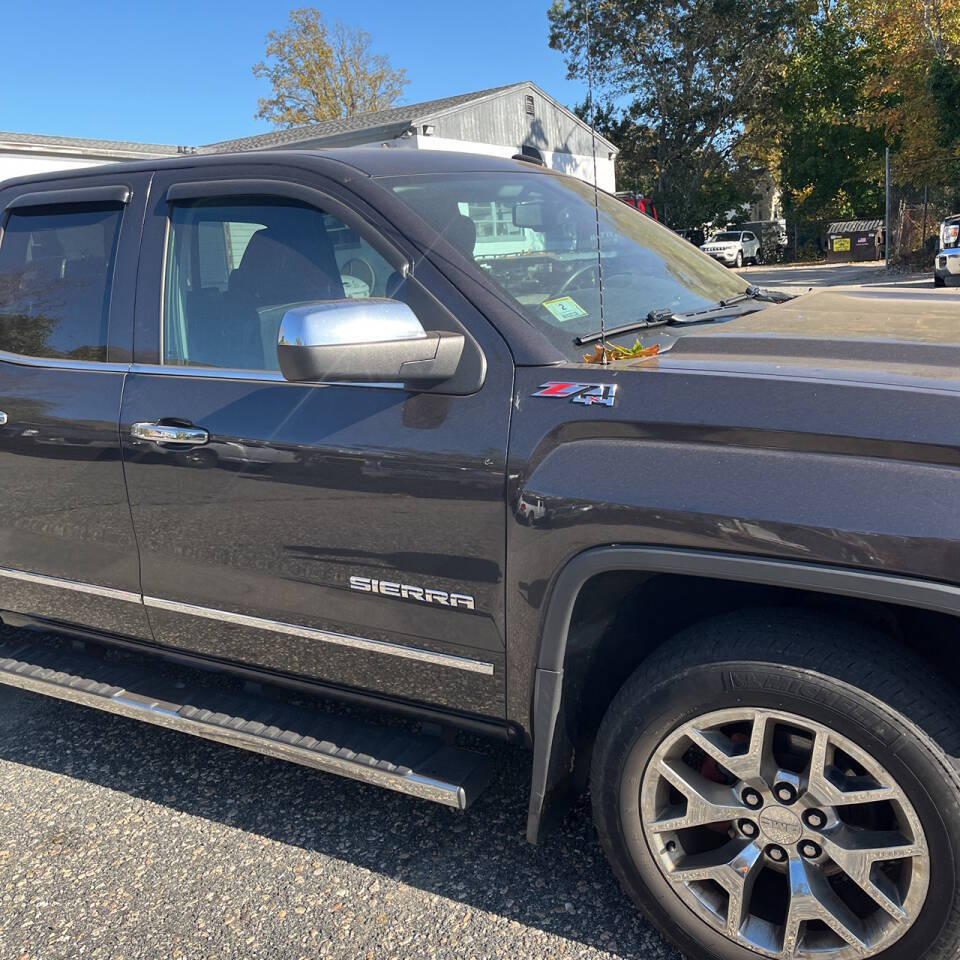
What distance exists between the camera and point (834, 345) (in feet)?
7.08

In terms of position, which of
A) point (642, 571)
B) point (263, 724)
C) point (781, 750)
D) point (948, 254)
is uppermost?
point (948, 254)

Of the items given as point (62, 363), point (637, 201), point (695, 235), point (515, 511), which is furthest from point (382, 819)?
point (695, 235)

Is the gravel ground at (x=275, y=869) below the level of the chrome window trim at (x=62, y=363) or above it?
below

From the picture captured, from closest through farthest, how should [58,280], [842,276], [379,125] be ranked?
[58,280], [379,125], [842,276]

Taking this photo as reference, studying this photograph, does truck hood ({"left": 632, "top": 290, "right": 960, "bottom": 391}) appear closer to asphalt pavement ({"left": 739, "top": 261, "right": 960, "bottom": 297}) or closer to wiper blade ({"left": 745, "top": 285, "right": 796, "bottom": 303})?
wiper blade ({"left": 745, "top": 285, "right": 796, "bottom": 303})

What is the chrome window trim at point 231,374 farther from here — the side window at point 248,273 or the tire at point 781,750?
the tire at point 781,750

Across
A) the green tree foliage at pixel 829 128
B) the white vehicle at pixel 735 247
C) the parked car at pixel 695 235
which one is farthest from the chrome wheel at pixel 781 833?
the green tree foliage at pixel 829 128

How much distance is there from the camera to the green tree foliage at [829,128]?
3619 centimetres

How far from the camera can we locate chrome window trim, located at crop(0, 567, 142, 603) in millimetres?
2865

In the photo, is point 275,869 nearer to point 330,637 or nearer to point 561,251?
point 330,637

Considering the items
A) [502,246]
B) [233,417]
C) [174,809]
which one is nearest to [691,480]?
[502,246]

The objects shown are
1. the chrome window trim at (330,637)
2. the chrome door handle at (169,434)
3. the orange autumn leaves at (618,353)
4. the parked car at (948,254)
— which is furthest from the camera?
the parked car at (948,254)

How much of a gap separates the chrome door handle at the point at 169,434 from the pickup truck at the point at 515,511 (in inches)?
0.5

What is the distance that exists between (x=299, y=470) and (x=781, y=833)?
1429 millimetres
